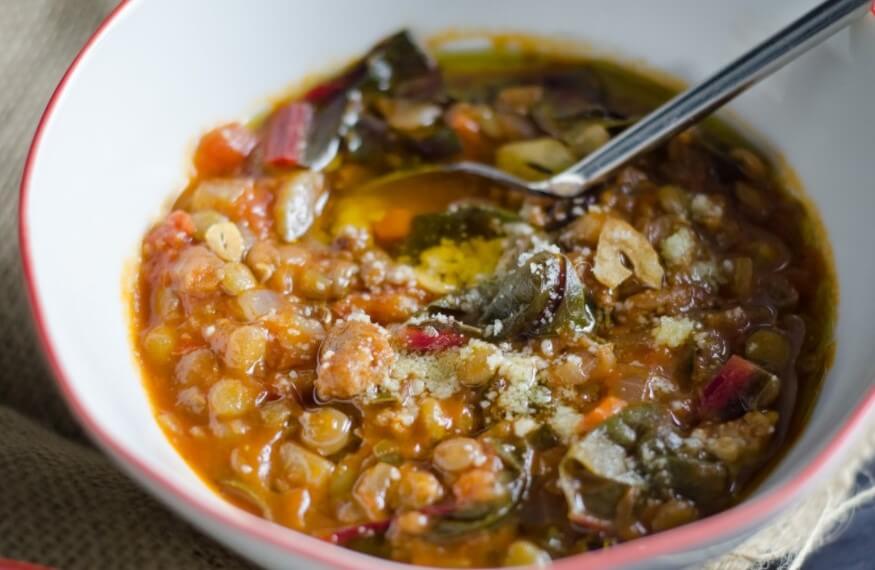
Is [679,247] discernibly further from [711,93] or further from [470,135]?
[470,135]

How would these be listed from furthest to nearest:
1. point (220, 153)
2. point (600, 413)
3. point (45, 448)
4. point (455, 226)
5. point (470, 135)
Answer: point (470, 135) → point (220, 153) → point (455, 226) → point (45, 448) → point (600, 413)

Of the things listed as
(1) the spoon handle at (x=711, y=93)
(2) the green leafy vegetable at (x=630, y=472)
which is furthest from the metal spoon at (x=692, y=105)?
(2) the green leafy vegetable at (x=630, y=472)

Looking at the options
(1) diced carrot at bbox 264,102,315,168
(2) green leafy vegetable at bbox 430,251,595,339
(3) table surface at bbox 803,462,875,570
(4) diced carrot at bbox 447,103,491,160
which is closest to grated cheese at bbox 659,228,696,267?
(2) green leafy vegetable at bbox 430,251,595,339

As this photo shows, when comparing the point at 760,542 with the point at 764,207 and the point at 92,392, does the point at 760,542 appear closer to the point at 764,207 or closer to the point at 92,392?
the point at 764,207

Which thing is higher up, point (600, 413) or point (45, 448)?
point (600, 413)

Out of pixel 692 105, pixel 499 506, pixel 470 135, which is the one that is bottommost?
pixel 499 506

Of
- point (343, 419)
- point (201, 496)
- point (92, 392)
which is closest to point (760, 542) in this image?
point (343, 419)

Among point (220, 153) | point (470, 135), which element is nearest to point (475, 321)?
point (470, 135)
